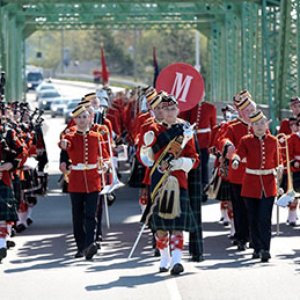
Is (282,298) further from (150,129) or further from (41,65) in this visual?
(41,65)

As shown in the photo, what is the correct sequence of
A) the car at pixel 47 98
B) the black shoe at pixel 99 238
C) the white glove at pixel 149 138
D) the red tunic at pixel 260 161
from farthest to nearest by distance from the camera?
1. the car at pixel 47 98
2. the black shoe at pixel 99 238
3. the red tunic at pixel 260 161
4. the white glove at pixel 149 138

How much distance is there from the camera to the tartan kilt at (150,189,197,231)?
42.2ft

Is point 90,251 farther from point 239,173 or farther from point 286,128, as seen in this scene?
point 286,128

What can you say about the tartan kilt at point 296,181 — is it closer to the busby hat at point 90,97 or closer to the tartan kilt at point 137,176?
the tartan kilt at point 137,176

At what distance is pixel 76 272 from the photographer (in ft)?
43.1

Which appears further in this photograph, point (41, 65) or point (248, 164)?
point (41, 65)

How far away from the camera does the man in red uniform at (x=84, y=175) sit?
46.3 feet

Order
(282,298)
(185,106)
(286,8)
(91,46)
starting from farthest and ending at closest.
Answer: (91,46)
(286,8)
(185,106)
(282,298)

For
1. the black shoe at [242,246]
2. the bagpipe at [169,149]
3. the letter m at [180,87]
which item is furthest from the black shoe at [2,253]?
the letter m at [180,87]

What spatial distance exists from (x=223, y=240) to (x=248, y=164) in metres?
2.00

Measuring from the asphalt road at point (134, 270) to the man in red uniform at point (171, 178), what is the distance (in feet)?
0.92

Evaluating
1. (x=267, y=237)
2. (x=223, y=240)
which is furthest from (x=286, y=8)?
(x=267, y=237)

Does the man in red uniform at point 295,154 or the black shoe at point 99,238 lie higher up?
the man in red uniform at point 295,154

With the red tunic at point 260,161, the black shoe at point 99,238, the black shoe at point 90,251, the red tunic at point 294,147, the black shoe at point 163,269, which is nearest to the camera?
the black shoe at point 163,269
